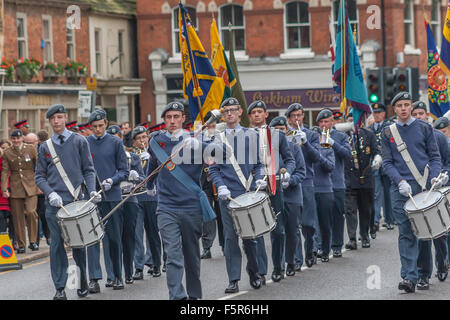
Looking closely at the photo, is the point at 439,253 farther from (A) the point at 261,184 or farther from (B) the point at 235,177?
(B) the point at 235,177

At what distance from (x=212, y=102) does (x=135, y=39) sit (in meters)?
28.1

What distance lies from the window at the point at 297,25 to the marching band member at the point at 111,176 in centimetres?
2966

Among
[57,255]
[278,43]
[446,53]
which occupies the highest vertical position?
[278,43]

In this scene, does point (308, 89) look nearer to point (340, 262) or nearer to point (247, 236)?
point (340, 262)

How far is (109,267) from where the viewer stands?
13.2 meters

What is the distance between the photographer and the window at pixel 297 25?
42.2 metres

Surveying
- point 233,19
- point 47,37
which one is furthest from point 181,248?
point 233,19

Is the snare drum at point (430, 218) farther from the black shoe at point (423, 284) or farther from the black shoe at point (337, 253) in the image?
the black shoe at point (337, 253)

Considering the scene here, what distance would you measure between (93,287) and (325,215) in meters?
3.92

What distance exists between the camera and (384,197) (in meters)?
20.1

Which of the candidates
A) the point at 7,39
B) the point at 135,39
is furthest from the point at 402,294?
the point at 135,39

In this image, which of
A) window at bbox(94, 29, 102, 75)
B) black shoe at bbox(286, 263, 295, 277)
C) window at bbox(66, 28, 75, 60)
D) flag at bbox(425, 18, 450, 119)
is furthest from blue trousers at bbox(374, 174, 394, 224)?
window at bbox(94, 29, 102, 75)

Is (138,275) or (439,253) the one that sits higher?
(439,253)
